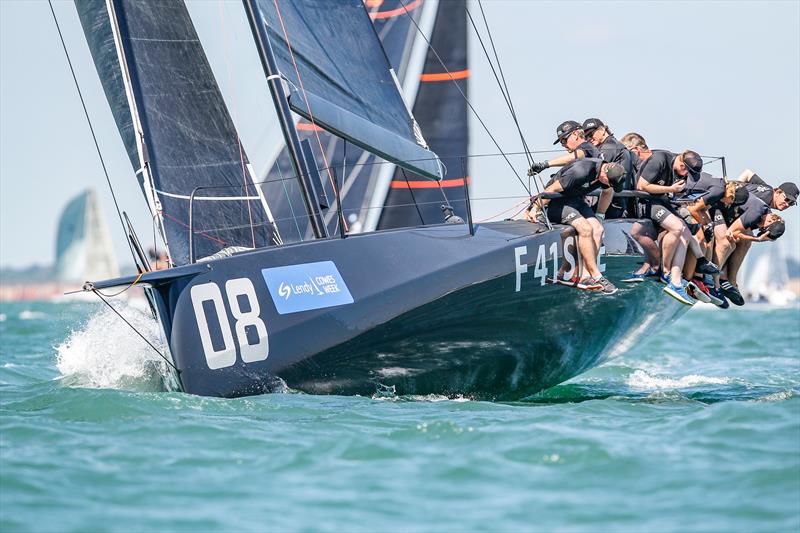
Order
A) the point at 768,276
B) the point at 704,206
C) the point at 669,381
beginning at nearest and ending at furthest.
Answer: the point at 704,206, the point at 669,381, the point at 768,276

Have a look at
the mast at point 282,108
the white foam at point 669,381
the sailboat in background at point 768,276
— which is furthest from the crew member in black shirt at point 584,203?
the sailboat in background at point 768,276

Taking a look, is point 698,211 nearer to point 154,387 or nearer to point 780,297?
point 154,387

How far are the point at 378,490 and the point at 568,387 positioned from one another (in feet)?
16.8

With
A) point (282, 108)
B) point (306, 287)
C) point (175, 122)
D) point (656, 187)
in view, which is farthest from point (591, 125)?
point (175, 122)

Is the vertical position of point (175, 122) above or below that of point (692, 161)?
above

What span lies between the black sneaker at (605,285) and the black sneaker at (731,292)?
117 centimetres

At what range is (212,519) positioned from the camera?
14.8 feet

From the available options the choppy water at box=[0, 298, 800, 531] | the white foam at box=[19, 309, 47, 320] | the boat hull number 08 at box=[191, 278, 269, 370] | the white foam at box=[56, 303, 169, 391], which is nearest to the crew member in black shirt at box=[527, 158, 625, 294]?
the choppy water at box=[0, 298, 800, 531]

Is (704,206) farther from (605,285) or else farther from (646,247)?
(605,285)

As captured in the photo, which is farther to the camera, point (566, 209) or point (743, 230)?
point (743, 230)

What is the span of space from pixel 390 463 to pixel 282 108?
9.81 feet

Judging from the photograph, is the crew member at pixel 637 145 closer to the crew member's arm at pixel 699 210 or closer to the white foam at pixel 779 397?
the crew member's arm at pixel 699 210

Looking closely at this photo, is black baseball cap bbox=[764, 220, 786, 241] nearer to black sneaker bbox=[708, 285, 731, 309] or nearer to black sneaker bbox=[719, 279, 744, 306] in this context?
black sneaker bbox=[719, 279, 744, 306]

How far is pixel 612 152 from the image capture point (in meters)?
8.03
